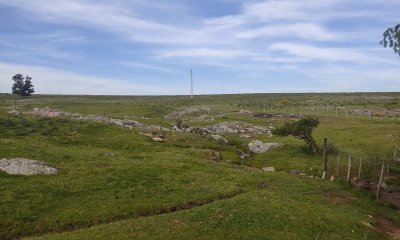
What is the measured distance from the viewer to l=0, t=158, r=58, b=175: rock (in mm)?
35375

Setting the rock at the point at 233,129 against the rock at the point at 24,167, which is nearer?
the rock at the point at 24,167

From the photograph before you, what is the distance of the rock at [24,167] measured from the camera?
3538 cm

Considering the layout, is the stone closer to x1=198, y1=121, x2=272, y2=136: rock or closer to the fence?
x1=198, y1=121, x2=272, y2=136: rock

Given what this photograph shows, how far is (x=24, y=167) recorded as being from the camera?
35906 mm

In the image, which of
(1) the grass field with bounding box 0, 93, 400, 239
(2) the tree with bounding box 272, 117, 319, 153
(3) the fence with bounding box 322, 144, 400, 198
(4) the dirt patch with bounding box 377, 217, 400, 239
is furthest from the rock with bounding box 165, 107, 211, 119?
(4) the dirt patch with bounding box 377, 217, 400, 239

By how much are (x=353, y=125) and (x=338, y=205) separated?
51299mm

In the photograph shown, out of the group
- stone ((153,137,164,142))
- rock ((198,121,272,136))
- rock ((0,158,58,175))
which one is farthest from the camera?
rock ((198,121,272,136))

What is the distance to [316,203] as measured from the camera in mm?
33906

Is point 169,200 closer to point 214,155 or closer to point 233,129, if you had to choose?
point 214,155

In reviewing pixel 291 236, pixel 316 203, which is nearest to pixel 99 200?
pixel 291 236

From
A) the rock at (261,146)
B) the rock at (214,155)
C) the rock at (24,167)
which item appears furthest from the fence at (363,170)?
the rock at (24,167)

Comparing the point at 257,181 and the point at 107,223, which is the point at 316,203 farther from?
the point at 107,223

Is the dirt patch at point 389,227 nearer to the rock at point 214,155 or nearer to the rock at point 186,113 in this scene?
the rock at point 214,155

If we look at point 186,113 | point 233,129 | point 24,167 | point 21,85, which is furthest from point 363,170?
point 21,85
